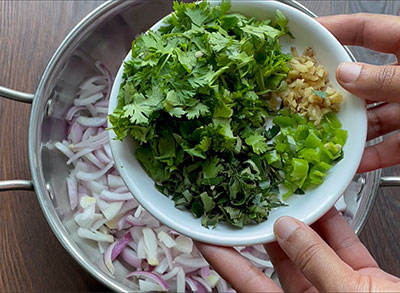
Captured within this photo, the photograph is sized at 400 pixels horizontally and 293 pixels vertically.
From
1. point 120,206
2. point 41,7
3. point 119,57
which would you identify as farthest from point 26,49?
point 120,206

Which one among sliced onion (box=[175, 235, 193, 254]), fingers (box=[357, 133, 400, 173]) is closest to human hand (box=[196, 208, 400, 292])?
fingers (box=[357, 133, 400, 173])

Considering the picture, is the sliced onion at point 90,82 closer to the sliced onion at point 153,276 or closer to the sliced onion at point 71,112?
the sliced onion at point 71,112

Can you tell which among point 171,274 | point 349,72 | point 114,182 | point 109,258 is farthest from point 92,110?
point 349,72

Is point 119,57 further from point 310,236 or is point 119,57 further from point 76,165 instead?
point 310,236

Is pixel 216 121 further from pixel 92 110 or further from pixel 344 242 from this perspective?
pixel 92 110

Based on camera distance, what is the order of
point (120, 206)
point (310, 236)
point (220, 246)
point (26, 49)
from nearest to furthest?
point (310, 236) < point (220, 246) < point (120, 206) < point (26, 49)

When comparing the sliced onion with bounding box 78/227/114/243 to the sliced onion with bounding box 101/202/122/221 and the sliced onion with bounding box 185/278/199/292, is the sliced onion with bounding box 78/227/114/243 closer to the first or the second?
the sliced onion with bounding box 101/202/122/221
